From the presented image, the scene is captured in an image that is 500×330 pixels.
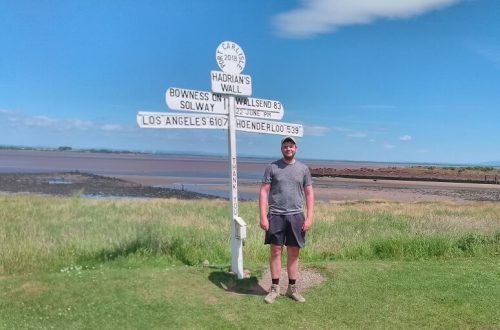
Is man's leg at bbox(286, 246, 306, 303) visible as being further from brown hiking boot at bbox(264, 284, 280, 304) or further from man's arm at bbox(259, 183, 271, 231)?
man's arm at bbox(259, 183, 271, 231)

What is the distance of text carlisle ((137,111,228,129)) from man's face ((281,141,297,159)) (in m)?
1.46

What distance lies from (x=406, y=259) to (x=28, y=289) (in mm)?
6221

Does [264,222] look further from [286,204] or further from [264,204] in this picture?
[286,204]

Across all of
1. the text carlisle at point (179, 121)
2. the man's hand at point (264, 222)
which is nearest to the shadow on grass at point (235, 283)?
the man's hand at point (264, 222)

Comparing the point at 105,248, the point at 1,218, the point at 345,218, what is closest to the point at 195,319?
the point at 105,248

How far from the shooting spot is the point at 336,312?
19.7ft

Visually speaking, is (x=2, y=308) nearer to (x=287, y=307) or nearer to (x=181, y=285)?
(x=181, y=285)

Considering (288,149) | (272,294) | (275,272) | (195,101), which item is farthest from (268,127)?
(272,294)

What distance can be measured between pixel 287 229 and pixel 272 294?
0.81m

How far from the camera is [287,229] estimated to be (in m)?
6.45

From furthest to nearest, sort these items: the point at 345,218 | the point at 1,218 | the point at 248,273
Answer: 1. the point at 345,218
2. the point at 1,218
3. the point at 248,273

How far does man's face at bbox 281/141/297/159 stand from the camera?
6391mm

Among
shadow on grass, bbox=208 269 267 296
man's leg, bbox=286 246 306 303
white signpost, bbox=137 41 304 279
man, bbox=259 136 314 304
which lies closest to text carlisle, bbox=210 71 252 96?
white signpost, bbox=137 41 304 279

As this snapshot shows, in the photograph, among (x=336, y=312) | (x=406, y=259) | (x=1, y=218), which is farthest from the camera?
(x=1, y=218)
